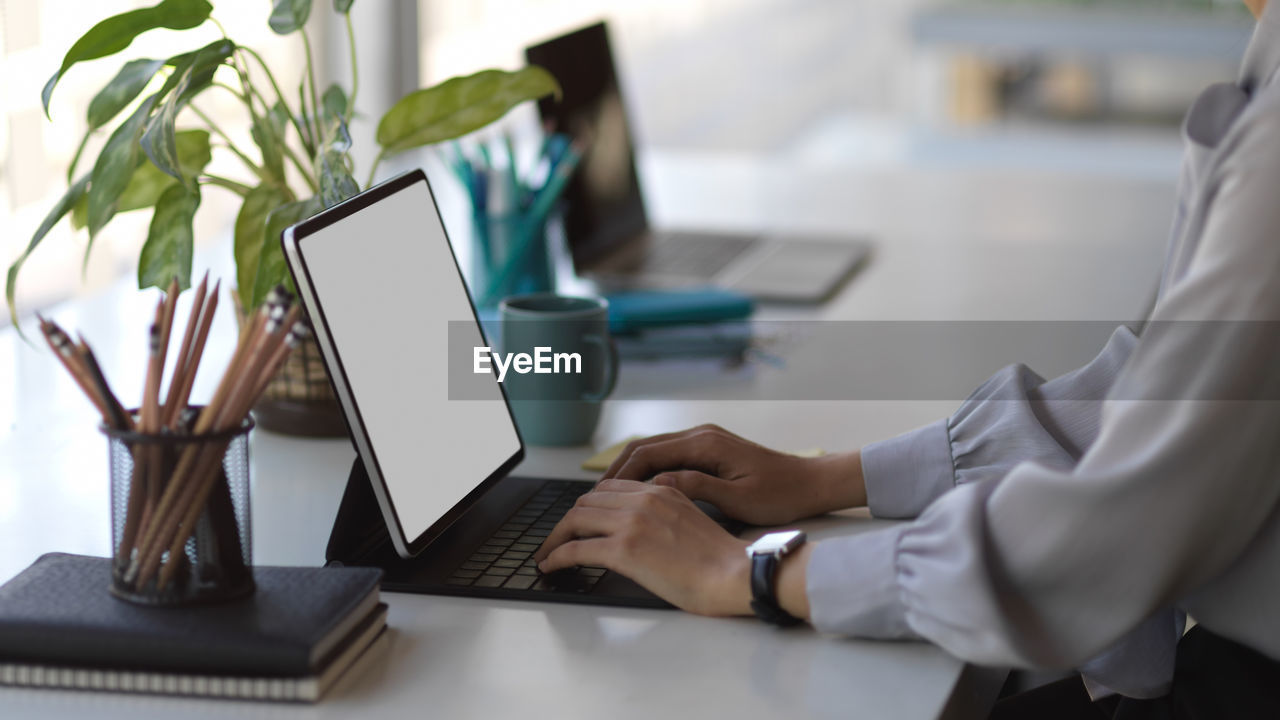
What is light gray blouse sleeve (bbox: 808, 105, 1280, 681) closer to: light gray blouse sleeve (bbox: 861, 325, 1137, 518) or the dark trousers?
the dark trousers

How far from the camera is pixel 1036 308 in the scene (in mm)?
1672

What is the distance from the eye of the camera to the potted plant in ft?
3.31

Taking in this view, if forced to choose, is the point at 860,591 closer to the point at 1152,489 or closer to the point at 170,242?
the point at 1152,489

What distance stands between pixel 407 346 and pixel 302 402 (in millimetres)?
283

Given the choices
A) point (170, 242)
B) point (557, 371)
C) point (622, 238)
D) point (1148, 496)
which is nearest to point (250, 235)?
point (170, 242)

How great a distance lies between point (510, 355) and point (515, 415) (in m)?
0.06

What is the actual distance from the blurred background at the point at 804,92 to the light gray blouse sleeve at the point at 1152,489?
896 millimetres

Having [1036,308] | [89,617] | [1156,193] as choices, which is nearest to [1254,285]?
[89,617]

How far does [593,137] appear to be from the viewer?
1.84 m

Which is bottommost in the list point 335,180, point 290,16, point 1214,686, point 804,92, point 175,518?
point 804,92

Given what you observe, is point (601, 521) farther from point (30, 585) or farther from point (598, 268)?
point (598, 268)

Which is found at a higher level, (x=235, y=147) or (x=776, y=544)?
(x=235, y=147)

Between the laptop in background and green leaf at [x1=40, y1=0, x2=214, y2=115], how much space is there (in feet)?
2.30

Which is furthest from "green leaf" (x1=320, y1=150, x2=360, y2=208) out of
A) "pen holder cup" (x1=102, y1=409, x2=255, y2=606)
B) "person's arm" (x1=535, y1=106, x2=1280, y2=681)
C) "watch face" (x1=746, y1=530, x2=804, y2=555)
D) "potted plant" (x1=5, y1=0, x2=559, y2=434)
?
"person's arm" (x1=535, y1=106, x2=1280, y2=681)
